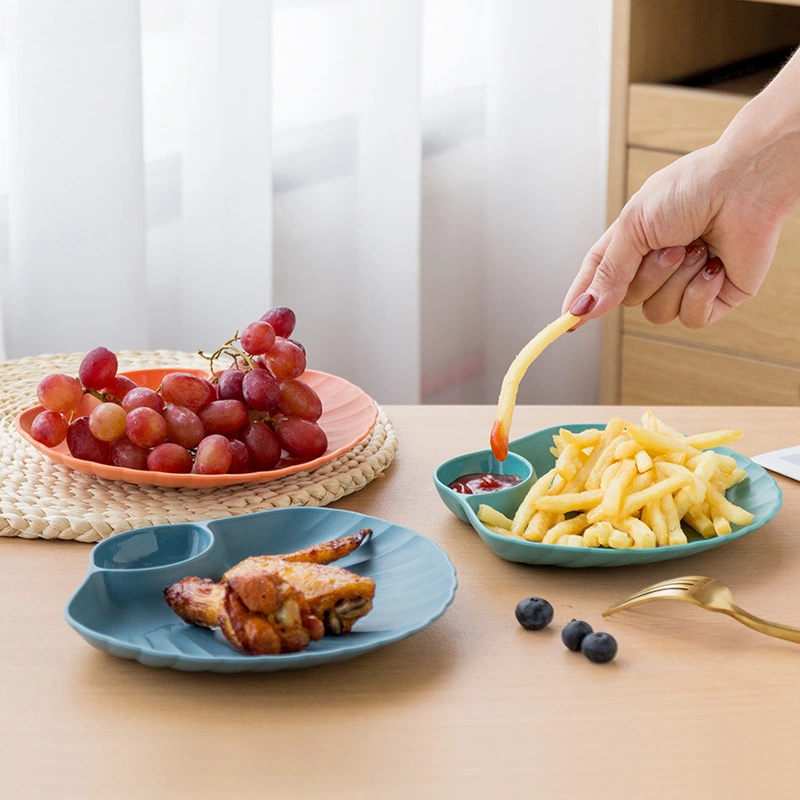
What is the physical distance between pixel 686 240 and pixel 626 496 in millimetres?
443

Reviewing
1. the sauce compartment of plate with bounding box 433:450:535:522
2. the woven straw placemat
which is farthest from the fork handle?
the woven straw placemat

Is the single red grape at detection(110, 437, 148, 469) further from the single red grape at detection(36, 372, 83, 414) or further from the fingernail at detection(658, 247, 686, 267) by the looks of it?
the fingernail at detection(658, 247, 686, 267)

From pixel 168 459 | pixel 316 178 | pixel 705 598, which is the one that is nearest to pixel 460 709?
pixel 705 598

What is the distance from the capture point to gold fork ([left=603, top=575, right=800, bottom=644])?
0.89 metres

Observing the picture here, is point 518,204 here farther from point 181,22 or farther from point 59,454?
point 59,454

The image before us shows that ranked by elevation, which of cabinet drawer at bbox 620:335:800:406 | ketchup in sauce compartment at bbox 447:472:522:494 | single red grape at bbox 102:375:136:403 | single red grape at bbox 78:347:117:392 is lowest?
cabinet drawer at bbox 620:335:800:406

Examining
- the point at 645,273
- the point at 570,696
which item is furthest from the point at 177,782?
the point at 645,273

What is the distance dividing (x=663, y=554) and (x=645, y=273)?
48 centimetres

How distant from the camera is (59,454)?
114 centimetres

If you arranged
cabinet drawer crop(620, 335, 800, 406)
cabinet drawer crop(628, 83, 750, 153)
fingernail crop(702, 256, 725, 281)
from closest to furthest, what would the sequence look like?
1. fingernail crop(702, 256, 725, 281)
2. cabinet drawer crop(628, 83, 750, 153)
3. cabinet drawer crop(620, 335, 800, 406)

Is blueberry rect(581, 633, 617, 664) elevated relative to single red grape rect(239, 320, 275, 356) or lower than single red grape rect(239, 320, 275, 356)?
lower

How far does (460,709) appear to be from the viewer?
81 centimetres

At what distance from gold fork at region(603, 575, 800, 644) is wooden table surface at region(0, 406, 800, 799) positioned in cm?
1

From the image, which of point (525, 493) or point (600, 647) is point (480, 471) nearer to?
point (525, 493)
